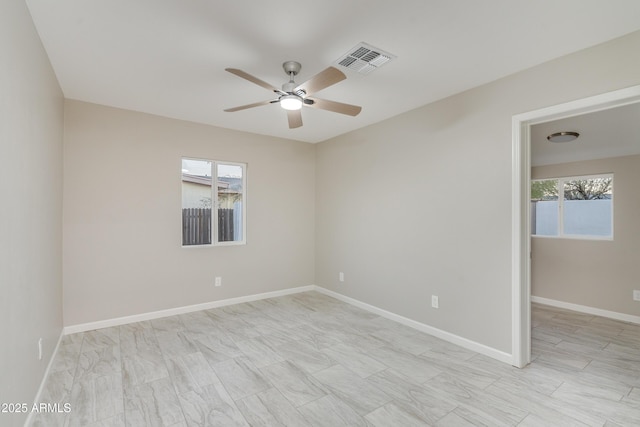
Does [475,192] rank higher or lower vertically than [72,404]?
higher

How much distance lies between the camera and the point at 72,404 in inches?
83.6

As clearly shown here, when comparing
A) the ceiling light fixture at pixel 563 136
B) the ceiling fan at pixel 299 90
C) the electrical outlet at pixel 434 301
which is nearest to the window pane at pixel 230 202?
the ceiling fan at pixel 299 90

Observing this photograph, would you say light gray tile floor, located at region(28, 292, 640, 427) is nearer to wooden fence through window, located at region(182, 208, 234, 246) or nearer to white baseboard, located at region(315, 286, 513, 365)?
A: white baseboard, located at region(315, 286, 513, 365)

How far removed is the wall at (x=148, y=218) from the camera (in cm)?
340

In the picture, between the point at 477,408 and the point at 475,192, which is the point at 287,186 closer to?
the point at 475,192

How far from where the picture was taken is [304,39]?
2.19 m

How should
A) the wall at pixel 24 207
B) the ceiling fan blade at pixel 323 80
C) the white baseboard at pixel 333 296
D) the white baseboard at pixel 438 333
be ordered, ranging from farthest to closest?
the white baseboard at pixel 333 296 < the white baseboard at pixel 438 333 < the ceiling fan blade at pixel 323 80 < the wall at pixel 24 207

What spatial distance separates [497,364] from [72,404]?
11.1 feet

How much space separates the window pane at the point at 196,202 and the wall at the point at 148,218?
4.6 inches

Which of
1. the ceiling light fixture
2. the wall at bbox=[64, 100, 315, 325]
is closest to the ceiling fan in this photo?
the wall at bbox=[64, 100, 315, 325]

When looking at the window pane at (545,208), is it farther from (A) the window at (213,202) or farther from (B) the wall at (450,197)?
(A) the window at (213,202)

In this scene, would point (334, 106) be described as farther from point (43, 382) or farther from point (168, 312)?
point (168, 312)

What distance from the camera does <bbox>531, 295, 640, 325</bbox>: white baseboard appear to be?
3966 millimetres

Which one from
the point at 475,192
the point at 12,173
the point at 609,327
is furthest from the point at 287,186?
the point at 609,327
